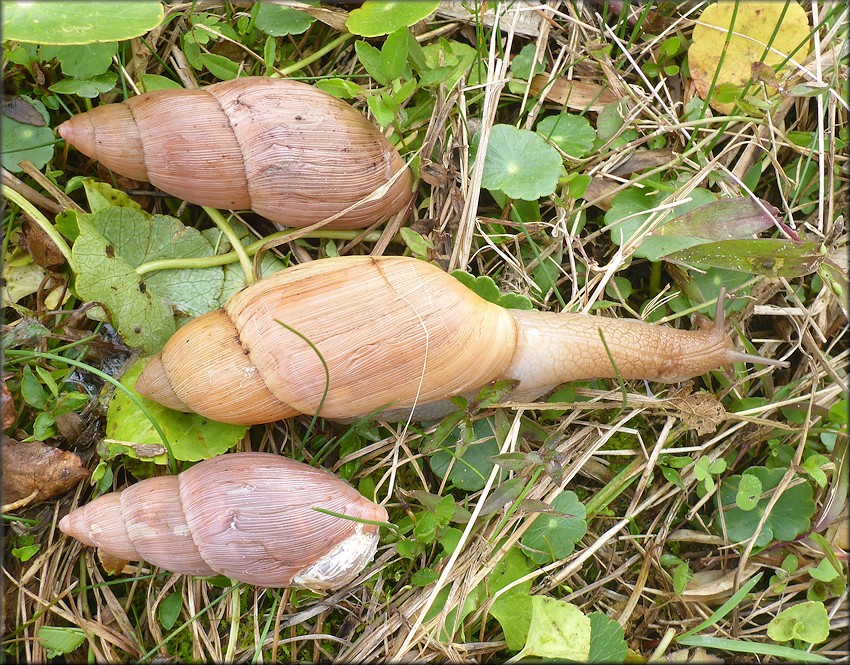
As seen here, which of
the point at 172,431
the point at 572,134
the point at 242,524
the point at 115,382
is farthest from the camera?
the point at 572,134

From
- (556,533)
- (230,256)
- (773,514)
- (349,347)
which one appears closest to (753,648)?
(773,514)

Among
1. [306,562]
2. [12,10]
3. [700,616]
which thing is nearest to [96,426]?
[306,562]

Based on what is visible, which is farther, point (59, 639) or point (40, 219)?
point (40, 219)

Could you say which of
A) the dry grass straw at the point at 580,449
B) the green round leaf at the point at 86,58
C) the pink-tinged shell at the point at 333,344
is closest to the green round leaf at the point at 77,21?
the green round leaf at the point at 86,58

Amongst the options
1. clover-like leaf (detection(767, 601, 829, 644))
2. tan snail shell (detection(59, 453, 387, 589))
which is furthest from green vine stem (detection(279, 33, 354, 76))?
clover-like leaf (detection(767, 601, 829, 644))

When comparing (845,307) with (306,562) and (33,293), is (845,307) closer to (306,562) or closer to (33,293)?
(306,562)

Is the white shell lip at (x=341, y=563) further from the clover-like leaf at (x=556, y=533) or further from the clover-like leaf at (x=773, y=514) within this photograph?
the clover-like leaf at (x=773, y=514)

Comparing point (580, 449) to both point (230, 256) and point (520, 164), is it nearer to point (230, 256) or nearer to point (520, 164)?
point (520, 164)
